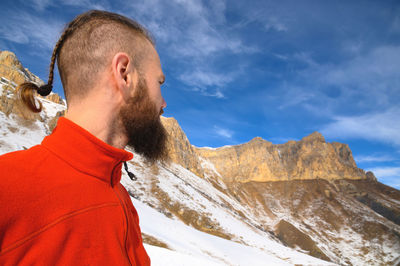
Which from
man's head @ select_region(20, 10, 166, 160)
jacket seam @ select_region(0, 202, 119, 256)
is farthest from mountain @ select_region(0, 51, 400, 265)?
jacket seam @ select_region(0, 202, 119, 256)

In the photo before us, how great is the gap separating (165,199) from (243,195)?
71.1 metres

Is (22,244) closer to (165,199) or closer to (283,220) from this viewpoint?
(165,199)

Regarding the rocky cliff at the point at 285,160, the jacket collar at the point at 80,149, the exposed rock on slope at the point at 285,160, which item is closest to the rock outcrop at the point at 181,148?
the rocky cliff at the point at 285,160

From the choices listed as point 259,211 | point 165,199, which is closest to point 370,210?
point 259,211

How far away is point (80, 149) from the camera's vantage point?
1.04 metres

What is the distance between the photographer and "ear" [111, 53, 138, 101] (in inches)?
47.8

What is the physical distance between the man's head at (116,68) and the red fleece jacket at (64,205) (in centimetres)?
23

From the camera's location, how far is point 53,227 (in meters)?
0.81

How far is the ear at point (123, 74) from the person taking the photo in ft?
3.99

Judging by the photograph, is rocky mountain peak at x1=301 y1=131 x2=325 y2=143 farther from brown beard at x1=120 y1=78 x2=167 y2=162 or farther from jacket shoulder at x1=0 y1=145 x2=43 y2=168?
jacket shoulder at x1=0 y1=145 x2=43 y2=168

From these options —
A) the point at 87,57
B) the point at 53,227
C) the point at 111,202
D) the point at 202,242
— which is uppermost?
the point at 87,57

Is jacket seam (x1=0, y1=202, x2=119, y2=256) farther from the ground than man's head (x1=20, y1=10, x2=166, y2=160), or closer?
closer

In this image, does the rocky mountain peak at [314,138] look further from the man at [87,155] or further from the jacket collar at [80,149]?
the jacket collar at [80,149]

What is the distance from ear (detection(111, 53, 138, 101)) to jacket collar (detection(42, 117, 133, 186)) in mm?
299
